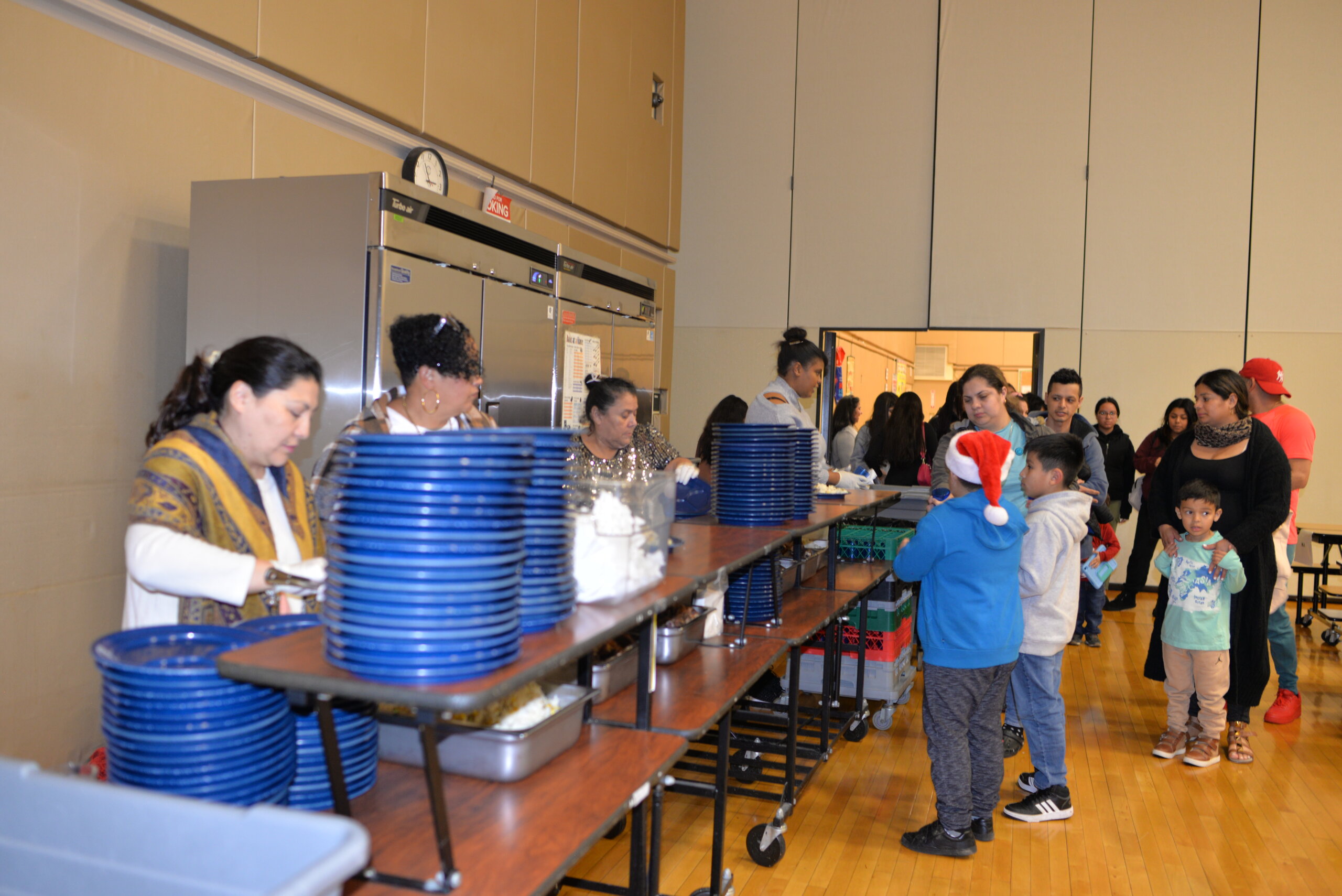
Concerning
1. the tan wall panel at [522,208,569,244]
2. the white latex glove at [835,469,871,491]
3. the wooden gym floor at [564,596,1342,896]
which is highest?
the tan wall panel at [522,208,569,244]

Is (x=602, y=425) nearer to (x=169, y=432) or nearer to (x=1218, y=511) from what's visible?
(x=169, y=432)

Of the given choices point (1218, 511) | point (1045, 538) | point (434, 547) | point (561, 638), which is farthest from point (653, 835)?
point (1218, 511)

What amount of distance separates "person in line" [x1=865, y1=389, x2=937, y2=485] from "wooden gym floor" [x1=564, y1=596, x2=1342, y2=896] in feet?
6.74

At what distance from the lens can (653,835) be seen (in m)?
2.11

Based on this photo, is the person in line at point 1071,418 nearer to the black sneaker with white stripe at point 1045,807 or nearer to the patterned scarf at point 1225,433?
the patterned scarf at point 1225,433

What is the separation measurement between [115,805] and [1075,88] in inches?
342

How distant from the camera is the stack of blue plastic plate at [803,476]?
10.3 feet

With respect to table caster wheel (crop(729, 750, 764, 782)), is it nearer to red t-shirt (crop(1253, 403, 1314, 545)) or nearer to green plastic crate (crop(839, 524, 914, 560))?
green plastic crate (crop(839, 524, 914, 560))

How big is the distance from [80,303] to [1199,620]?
438 centimetres

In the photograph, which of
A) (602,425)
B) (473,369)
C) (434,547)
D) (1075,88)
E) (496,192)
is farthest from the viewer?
(1075,88)

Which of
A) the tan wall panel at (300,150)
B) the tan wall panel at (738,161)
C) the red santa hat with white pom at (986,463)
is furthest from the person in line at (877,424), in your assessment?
the tan wall panel at (300,150)

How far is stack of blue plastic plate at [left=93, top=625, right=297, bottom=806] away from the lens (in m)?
1.22

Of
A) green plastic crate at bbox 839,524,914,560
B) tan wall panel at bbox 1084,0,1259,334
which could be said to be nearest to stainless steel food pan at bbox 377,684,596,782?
green plastic crate at bbox 839,524,914,560

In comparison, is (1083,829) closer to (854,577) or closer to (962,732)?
(962,732)
